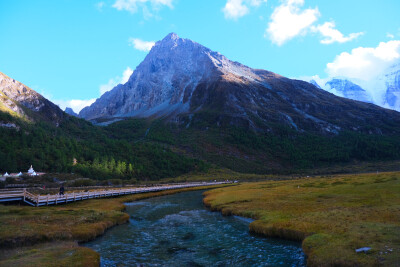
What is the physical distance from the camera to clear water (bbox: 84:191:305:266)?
75.8 ft

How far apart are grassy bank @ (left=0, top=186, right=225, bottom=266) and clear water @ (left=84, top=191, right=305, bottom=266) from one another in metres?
1.77

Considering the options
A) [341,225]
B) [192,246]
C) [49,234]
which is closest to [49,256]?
[49,234]

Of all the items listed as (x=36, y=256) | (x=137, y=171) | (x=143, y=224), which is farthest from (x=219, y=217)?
(x=137, y=171)

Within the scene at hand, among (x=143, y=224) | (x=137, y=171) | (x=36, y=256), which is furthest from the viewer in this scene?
(x=137, y=171)

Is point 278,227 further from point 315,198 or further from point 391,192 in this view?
point 391,192

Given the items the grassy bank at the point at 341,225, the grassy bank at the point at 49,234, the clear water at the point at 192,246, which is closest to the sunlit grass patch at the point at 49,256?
the grassy bank at the point at 49,234

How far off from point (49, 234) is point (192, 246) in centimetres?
1553

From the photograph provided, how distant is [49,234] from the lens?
28.3 metres

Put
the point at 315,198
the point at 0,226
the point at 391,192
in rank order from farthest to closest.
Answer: the point at 315,198 → the point at 391,192 → the point at 0,226

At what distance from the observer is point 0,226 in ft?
95.0

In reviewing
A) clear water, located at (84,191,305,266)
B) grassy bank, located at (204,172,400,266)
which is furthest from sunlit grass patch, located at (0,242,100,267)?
grassy bank, located at (204,172,400,266)

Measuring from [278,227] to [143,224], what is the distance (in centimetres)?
2013

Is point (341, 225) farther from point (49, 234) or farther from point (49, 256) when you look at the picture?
point (49, 234)

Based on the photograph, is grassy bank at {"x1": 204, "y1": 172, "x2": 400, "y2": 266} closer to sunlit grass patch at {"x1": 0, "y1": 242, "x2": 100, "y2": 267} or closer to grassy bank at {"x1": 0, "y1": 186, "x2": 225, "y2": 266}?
sunlit grass patch at {"x1": 0, "y1": 242, "x2": 100, "y2": 267}
